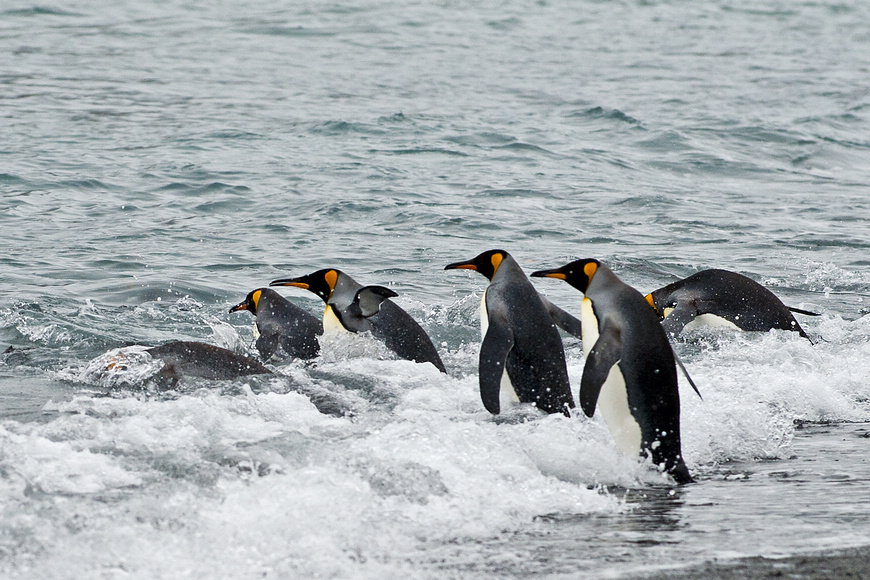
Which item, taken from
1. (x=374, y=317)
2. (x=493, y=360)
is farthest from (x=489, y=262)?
(x=374, y=317)

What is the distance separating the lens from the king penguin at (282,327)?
215 inches

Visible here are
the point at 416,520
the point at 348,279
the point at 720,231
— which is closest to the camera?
the point at 416,520

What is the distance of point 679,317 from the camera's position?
6.36m

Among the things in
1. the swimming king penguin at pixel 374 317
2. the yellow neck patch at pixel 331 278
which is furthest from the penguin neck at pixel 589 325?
the yellow neck patch at pixel 331 278

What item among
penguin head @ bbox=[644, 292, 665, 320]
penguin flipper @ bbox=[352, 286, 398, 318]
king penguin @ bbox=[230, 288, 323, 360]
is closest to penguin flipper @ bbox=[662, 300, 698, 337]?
penguin head @ bbox=[644, 292, 665, 320]

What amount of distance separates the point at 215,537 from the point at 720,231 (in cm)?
709

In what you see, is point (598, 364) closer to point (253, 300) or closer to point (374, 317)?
point (374, 317)

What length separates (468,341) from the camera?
600 centimetres

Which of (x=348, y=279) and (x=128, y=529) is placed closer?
(x=128, y=529)

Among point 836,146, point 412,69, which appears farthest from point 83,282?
point 412,69

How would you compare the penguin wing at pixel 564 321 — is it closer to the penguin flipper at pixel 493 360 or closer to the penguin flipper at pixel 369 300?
the penguin flipper at pixel 493 360

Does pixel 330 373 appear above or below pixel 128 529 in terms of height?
below

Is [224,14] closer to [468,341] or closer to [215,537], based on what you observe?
[468,341]

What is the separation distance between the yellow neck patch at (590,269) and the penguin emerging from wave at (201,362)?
4.43 ft
